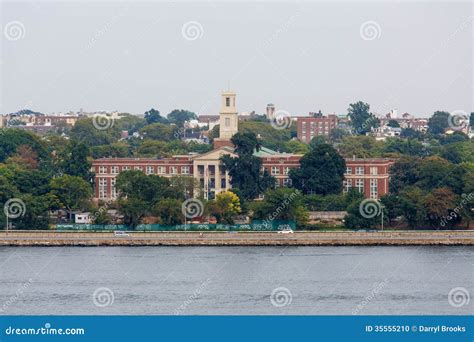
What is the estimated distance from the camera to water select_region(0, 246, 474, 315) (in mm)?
42000

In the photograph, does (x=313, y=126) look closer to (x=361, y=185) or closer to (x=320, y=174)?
(x=361, y=185)

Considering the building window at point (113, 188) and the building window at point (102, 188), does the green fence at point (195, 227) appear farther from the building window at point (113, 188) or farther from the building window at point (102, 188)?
the building window at point (102, 188)

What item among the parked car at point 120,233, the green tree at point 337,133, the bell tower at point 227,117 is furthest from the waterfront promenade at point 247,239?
the green tree at point 337,133

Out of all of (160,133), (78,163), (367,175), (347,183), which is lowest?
(347,183)

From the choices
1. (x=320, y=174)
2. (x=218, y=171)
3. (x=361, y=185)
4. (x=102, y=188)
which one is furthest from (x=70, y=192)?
(x=361, y=185)

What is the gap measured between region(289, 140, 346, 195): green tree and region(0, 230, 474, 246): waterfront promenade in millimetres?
9650

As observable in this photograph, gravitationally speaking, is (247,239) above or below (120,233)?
below

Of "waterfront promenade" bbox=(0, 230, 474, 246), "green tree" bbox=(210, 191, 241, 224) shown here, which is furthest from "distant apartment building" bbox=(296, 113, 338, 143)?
"waterfront promenade" bbox=(0, 230, 474, 246)

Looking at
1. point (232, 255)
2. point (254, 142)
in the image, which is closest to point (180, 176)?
point (254, 142)

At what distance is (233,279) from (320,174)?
22656 millimetres

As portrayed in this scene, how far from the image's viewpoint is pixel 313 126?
12350 cm

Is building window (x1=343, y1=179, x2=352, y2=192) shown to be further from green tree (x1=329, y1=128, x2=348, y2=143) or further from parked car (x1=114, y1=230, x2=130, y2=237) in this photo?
green tree (x1=329, y1=128, x2=348, y2=143)

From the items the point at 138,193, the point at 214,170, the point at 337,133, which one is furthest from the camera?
the point at 337,133

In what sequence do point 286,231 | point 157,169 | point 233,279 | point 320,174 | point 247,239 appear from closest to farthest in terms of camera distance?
1. point 233,279
2. point 247,239
3. point 286,231
4. point 320,174
5. point 157,169
